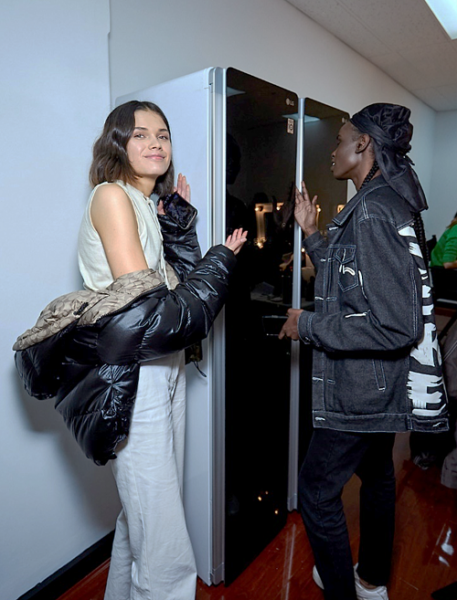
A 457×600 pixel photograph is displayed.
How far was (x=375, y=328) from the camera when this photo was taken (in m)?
1.22

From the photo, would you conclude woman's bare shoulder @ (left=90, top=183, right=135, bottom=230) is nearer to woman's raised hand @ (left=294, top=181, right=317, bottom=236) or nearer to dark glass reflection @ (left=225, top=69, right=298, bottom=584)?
dark glass reflection @ (left=225, top=69, right=298, bottom=584)

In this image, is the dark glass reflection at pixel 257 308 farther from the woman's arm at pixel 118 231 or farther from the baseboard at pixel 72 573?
the baseboard at pixel 72 573

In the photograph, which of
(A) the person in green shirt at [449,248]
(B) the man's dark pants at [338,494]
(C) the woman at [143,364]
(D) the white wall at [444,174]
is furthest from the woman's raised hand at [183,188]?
(D) the white wall at [444,174]

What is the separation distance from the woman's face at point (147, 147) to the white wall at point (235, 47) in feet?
1.74

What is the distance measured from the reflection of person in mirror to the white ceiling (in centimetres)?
184

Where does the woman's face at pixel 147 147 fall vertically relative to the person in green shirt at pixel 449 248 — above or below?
above

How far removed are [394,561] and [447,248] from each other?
3965 millimetres

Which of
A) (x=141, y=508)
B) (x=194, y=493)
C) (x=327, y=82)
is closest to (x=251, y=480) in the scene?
(x=194, y=493)

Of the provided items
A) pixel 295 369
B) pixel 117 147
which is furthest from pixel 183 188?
pixel 295 369

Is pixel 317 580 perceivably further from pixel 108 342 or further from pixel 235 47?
pixel 235 47

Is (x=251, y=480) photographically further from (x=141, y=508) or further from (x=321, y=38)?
(x=321, y=38)

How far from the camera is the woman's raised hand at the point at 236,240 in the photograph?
1.46 metres

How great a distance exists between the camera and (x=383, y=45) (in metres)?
3.46

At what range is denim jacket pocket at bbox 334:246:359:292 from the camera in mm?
1281
